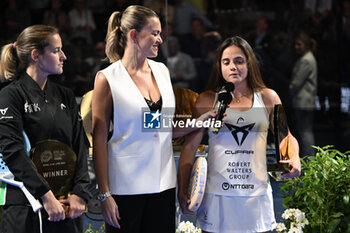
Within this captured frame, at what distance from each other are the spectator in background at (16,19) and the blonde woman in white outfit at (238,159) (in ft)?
7.73

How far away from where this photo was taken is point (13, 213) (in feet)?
8.90

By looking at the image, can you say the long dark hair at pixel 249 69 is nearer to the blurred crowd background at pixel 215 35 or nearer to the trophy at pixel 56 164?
the blurred crowd background at pixel 215 35

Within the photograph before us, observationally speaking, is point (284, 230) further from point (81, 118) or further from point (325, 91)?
point (325, 91)

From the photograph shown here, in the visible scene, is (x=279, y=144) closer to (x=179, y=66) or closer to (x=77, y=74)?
(x=179, y=66)

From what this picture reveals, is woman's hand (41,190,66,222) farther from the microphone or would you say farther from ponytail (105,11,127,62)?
the microphone

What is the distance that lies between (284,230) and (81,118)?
1.37 metres

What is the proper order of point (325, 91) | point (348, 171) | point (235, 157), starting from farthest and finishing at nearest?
point (325, 91) < point (348, 171) < point (235, 157)

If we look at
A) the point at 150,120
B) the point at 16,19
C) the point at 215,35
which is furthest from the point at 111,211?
the point at 16,19

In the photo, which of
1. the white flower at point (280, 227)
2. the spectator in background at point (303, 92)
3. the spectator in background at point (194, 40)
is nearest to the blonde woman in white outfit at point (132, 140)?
the white flower at point (280, 227)

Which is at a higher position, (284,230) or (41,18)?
(41,18)

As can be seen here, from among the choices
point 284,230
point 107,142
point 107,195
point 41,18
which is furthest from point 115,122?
point 41,18

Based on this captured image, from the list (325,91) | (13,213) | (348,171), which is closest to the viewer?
(13,213)

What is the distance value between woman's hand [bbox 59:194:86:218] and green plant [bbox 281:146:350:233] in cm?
133

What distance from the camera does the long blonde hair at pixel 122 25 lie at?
2809mm
